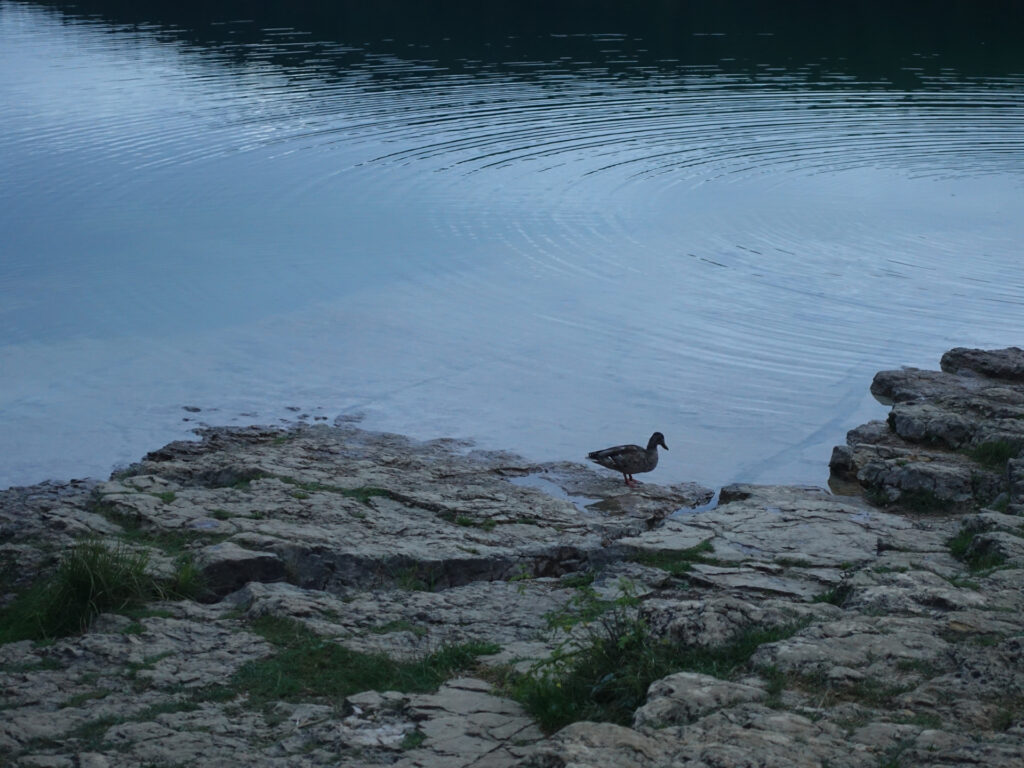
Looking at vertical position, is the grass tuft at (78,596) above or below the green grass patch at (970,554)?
below

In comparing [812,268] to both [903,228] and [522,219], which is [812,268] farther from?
[522,219]

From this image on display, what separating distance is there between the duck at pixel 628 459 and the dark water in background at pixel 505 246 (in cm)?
69

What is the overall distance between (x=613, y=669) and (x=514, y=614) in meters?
1.71

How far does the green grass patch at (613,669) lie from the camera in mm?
5859

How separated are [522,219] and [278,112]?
14677mm

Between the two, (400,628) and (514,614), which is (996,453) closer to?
(514,614)

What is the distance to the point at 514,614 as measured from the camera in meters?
7.75

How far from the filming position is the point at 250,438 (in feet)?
40.5

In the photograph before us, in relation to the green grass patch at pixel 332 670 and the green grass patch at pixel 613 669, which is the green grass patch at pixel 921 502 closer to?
the green grass patch at pixel 613 669

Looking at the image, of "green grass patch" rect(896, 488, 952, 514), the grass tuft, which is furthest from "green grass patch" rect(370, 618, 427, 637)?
"green grass patch" rect(896, 488, 952, 514)

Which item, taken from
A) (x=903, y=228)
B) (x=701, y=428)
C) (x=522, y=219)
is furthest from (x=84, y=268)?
(x=903, y=228)

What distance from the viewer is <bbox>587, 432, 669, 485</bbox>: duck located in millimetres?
11453

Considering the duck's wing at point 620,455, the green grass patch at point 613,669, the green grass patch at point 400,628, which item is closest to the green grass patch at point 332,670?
the green grass patch at point 400,628

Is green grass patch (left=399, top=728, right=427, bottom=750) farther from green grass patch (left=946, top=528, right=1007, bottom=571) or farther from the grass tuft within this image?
green grass patch (left=946, top=528, right=1007, bottom=571)
